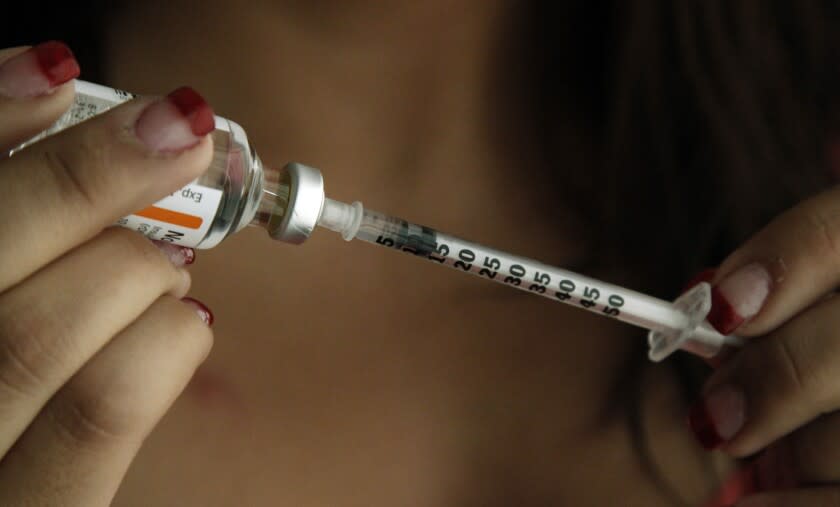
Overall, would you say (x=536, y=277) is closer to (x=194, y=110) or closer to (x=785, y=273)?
(x=785, y=273)

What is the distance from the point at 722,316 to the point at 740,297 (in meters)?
0.02

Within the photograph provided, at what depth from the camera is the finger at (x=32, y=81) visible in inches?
22.5

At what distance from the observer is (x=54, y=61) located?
57 centimetres

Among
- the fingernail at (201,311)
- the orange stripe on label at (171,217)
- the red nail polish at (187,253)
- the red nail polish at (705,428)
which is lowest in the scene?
the fingernail at (201,311)

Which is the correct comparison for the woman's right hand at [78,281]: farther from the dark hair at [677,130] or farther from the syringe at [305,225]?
the dark hair at [677,130]

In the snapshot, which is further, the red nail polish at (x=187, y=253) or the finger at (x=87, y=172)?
the red nail polish at (x=187, y=253)

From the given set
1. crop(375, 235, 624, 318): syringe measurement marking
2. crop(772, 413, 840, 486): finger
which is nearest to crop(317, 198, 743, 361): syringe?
crop(375, 235, 624, 318): syringe measurement marking

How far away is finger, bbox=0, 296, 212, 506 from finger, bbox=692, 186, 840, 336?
0.52 m

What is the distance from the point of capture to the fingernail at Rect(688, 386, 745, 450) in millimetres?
815

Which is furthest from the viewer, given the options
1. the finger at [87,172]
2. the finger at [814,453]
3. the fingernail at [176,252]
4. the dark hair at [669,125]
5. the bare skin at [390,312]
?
the dark hair at [669,125]

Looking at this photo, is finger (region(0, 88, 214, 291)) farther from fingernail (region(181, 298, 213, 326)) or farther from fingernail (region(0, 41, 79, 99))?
fingernail (region(181, 298, 213, 326))

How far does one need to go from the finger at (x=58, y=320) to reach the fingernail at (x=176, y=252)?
0.25 ft

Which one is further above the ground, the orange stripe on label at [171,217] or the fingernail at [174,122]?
the fingernail at [174,122]

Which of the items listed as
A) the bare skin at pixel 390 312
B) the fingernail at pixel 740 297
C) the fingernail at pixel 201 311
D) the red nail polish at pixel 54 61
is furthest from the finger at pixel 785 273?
the red nail polish at pixel 54 61
